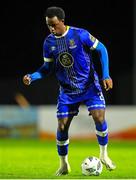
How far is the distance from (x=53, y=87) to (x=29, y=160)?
414 inches

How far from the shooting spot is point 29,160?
1424 centimetres

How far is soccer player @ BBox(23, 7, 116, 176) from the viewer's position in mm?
10578

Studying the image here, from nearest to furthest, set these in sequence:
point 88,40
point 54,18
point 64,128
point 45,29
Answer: point 54,18 → point 88,40 → point 64,128 → point 45,29

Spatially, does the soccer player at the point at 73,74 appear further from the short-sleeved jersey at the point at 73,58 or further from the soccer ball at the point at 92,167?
the soccer ball at the point at 92,167

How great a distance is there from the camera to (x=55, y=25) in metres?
10.4

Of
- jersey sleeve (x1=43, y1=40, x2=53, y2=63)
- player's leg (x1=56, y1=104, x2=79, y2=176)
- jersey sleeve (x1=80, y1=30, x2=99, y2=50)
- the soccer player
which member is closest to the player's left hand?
the soccer player

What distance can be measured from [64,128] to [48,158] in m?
4.28

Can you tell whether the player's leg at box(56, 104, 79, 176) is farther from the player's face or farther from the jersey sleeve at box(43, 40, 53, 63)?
the player's face

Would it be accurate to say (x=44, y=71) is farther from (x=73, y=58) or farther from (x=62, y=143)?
(x=62, y=143)

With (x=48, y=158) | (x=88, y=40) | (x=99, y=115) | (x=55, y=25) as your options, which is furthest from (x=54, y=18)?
(x=48, y=158)

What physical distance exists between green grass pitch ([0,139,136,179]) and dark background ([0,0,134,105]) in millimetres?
10945

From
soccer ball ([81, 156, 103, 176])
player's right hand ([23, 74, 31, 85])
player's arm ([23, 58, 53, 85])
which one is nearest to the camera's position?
soccer ball ([81, 156, 103, 176])

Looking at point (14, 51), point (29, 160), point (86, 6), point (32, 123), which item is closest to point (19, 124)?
point (32, 123)

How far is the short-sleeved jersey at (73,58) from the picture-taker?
34.7 ft
